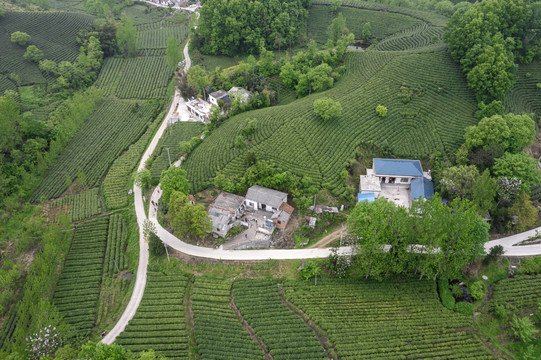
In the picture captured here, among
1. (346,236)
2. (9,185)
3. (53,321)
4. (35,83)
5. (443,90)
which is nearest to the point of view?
(53,321)

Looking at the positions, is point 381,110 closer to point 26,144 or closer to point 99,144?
point 99,144

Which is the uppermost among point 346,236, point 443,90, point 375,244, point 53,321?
point 443,90

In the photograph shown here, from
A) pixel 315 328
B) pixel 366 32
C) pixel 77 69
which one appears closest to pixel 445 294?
pixel 315 328

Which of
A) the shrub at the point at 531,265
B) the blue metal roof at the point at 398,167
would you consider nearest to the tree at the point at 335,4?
the blue metal roof at the point at 398,167

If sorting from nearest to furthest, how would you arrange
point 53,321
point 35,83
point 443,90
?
1. point 53,321
2. point 443,90
3. point 35,83

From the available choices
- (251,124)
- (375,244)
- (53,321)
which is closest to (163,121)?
(251,124)

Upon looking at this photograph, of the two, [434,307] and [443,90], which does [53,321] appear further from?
[443,90]

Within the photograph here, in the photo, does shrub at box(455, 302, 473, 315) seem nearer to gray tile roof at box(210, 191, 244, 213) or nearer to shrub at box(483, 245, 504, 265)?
shrub at box(483, 245, 504, 265)

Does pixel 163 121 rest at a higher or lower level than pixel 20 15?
lower
